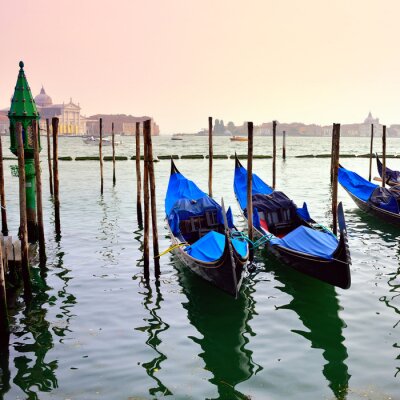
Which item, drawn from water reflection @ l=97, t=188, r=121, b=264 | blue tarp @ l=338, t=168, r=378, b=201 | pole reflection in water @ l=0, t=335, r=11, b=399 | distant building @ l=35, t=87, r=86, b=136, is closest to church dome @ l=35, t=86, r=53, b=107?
distant building @ l=35, t=87, r=86, b=136

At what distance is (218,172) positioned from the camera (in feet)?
104

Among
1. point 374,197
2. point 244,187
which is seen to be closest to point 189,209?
point 244,187

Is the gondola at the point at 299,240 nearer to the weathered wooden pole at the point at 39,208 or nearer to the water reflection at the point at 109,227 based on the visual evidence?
the water reflection at the point at 109,227

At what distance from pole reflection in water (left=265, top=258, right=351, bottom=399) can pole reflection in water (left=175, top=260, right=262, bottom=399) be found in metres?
0.68

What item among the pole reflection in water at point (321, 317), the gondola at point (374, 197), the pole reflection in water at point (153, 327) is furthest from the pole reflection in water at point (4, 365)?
the gondola at point (374, 197)

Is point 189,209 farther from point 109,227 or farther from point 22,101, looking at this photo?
point 22,101

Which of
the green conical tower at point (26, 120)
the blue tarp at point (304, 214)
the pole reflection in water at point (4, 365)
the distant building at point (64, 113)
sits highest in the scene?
the distant building at point (64, 113)

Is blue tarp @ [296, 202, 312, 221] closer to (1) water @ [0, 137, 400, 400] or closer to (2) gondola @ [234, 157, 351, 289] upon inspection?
(2) gondola @ [234, 157, 351, 289]

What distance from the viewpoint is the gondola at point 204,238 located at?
294 inches

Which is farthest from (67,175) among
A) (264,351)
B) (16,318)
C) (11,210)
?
(264,351)

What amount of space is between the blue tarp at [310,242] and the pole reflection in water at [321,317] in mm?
592

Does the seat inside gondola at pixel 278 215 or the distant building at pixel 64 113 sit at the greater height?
the distant building at pixel 64 113

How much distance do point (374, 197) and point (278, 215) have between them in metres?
4.13

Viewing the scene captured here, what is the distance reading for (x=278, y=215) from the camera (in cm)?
1149
